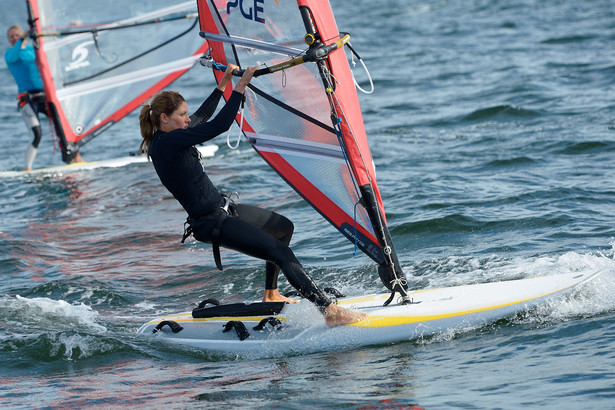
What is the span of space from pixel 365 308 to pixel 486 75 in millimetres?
11173

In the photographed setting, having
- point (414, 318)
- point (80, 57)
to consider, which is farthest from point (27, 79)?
point (414, 318)

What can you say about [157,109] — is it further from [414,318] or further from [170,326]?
[414,318]

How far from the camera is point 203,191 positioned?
4.98 m

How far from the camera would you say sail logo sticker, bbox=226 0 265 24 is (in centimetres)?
514

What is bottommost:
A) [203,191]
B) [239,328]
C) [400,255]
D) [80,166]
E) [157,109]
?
[400,255]

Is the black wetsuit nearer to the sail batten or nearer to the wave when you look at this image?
the sail batten

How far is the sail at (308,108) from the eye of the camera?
4875mm

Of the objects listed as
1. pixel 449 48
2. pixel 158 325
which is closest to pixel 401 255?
Result: pixel 158 325

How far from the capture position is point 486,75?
15.7 meters

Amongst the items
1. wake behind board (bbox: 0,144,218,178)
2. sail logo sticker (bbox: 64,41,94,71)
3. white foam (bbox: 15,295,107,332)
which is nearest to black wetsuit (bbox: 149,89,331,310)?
white foam (bbox: 15,295,107,332)

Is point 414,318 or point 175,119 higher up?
point 175,119

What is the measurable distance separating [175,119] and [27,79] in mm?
7477

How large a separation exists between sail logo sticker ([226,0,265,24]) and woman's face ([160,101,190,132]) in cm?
77

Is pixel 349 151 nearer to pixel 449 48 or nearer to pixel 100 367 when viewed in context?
pixel 100 367
